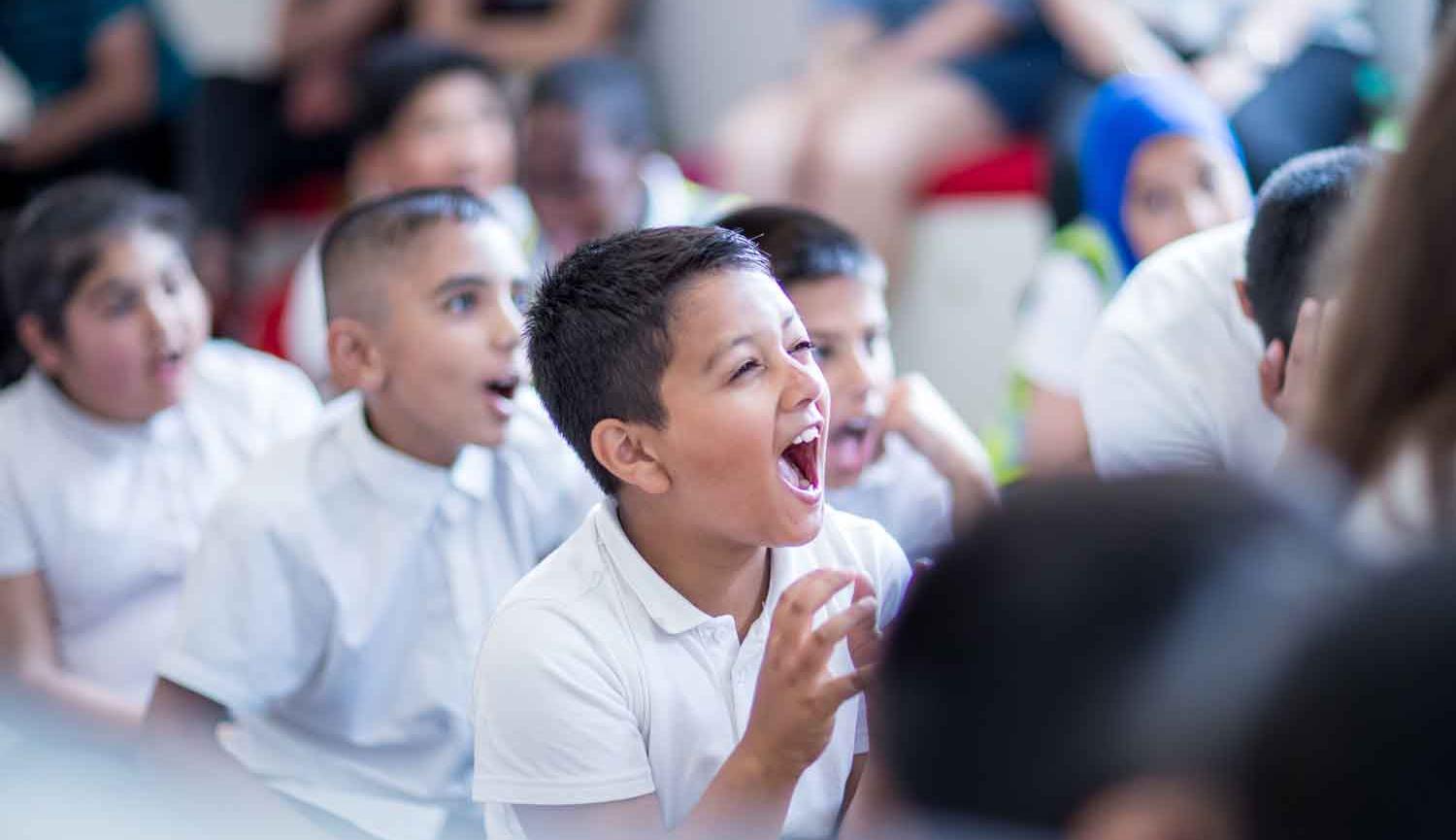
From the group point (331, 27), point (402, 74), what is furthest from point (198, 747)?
point (331, 27)

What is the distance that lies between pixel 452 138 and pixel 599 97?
225mm

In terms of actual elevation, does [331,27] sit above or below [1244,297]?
below

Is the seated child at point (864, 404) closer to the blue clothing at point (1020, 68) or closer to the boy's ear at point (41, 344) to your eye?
the boy's ear at point (41, 344)

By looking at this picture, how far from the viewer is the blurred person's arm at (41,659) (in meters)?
1.34

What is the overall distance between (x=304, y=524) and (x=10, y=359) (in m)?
0.86

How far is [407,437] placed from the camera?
52.3 inches

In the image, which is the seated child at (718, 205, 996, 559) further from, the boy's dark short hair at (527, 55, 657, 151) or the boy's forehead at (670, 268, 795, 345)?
the boy's dark short hair at (527, 55, 657, 151)

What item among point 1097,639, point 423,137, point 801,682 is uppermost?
point 1097,639

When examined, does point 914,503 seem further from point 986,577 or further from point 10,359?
point 10,359

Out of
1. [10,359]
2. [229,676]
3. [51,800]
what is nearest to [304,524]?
[229,676]

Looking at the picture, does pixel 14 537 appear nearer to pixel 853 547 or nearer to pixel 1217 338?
pixel 853 547

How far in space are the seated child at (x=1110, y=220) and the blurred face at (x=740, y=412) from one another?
1.82 ft

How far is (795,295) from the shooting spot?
1.31 meters

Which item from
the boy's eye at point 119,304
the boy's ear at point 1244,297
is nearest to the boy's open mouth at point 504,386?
the boy's eye at point 119,304
